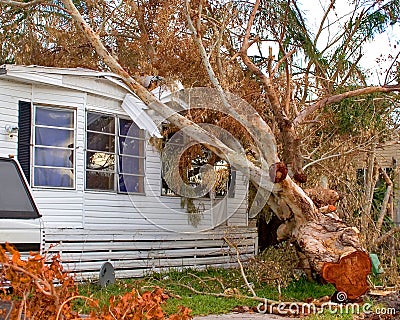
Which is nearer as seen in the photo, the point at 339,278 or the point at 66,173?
the point at 339,278

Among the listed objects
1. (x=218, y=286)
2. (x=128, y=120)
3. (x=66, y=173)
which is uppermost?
(x=128, y=120)

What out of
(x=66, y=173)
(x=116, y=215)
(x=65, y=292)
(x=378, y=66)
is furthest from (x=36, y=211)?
(x=378, y=66)

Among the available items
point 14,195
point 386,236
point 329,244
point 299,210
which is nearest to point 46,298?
point 14,195

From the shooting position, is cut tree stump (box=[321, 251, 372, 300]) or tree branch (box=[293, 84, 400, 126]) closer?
cut tree stump (box=[321, 251, 372, 300])

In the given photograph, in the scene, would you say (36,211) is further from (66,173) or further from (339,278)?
(339,278)

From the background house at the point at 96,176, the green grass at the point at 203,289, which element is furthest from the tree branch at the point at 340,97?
the green grass at the point at 203,289

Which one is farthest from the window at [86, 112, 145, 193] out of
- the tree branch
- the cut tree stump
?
the cut tree stump

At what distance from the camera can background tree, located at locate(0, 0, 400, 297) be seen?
981 centimetres

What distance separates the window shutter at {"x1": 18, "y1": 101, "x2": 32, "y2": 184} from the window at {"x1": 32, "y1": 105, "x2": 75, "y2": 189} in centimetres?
11

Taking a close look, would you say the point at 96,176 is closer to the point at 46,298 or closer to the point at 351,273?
the point at 351,273

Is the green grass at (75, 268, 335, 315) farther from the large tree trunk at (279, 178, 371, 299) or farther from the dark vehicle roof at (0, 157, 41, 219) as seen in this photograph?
the dark vehicle roof at (0, 157, 41, 219)

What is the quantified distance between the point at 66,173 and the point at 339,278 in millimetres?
5385

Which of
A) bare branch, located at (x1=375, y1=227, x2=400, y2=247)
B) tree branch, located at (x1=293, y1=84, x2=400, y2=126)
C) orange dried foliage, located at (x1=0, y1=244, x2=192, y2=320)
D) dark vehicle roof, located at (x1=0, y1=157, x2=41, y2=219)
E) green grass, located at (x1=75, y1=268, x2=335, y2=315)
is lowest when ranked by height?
green grass, located at (x1=75, y1=268, x2=335, y2=315)

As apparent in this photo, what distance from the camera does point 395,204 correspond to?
15.1 m
